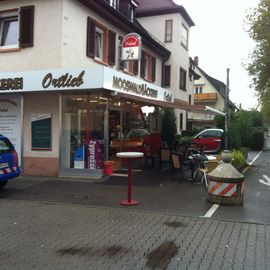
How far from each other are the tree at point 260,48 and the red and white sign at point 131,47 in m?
13.2

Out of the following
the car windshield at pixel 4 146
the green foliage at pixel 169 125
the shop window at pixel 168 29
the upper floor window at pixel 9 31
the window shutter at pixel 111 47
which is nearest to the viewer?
the car windshield at pixel 4 146

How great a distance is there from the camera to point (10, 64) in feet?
49.9

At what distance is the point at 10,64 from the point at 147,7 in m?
15.4

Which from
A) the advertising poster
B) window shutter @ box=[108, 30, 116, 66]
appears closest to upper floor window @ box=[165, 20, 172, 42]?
window shutter @ box=[108, 30, 116, 66]

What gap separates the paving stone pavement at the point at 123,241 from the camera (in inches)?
222

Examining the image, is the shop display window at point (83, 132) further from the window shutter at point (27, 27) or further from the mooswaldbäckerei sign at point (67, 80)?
the window shutter at point (27, 27)

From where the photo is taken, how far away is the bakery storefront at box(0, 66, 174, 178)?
13234 millimetres

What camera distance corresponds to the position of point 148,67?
24.2 meters

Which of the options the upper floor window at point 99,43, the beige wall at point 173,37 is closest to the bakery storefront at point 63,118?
the upper floor window at point 99,43

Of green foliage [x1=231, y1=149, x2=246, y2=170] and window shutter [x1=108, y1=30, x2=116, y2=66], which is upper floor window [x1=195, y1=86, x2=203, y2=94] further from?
green foliage [x1=231, y1=149, x2=246, y2=170]

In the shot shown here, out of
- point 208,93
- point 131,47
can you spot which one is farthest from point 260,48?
point 208,93

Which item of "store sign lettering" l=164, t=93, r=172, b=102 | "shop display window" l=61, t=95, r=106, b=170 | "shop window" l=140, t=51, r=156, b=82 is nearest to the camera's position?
"shop display window" l=61, t=95, r=106, b=170

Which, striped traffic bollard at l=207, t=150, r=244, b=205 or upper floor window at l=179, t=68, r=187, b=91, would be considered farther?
upper floor window at l=179, t=68, r=187, b=91

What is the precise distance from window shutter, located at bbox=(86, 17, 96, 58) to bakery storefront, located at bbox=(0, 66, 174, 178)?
2.31 m
